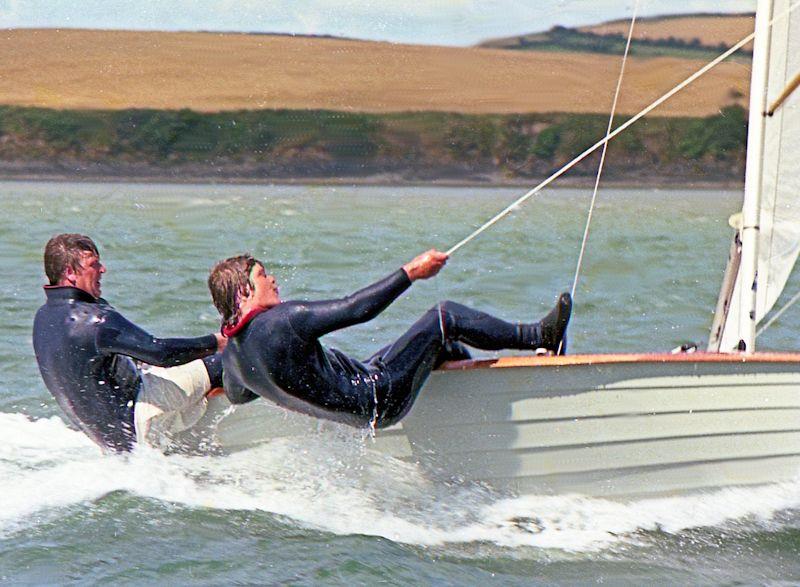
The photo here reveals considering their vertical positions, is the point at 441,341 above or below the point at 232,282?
below

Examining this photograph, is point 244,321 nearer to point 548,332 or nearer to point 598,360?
point 548,332

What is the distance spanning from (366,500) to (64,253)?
5.21 ft

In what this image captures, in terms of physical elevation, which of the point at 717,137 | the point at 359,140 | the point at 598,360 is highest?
the point at 359,140

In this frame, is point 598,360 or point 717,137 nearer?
point 598,360

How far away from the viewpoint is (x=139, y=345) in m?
5.36

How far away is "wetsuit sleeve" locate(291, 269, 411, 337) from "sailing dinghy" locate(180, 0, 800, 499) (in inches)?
22.4

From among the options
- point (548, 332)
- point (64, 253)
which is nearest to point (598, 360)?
point (548, 332)

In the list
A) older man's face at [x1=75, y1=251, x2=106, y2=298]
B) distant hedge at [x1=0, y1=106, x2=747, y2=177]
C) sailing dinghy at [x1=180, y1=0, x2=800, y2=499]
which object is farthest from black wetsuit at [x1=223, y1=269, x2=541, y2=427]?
distant hedge at [x1=0, y1=106, x2=747, y2=177]

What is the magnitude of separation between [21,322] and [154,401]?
5.72m

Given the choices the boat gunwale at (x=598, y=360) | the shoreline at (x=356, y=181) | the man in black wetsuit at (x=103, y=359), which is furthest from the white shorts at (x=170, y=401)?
the shoreline at (x=356, y=181)

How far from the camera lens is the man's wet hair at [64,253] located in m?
5.43

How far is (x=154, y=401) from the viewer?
18.5 ft

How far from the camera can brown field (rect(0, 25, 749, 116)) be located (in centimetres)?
4331

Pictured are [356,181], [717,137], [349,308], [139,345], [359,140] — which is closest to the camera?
[349,308]
